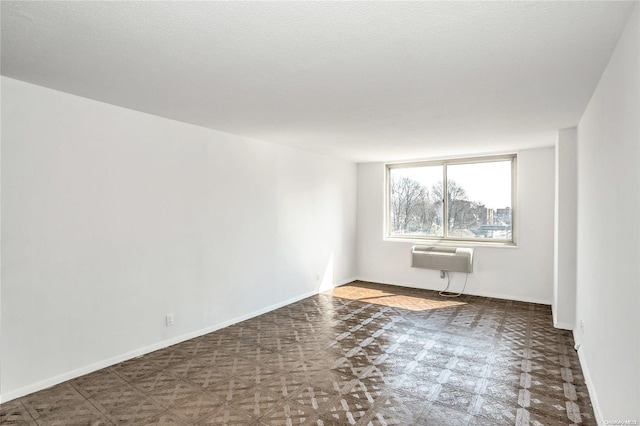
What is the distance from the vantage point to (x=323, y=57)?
84.2 inches

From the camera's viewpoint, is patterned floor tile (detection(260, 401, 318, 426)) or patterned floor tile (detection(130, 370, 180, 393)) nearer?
patterned floor tile (detection(260, 401, 318, 426))

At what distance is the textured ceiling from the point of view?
1.67m

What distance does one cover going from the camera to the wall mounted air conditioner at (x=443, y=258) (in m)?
5.73

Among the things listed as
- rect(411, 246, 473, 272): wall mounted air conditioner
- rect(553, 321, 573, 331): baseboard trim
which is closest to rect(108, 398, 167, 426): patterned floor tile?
rect(553, 321, 573, 331): baseboard trim

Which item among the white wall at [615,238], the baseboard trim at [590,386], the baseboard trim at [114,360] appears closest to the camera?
Answer: the white wall at [615,238]

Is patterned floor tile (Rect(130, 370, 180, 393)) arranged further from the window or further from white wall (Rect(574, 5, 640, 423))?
the window

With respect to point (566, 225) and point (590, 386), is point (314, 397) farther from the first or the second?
point (566, 225)

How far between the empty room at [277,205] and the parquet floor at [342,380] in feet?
0.08

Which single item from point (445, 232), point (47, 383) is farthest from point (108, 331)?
point (445, 232)

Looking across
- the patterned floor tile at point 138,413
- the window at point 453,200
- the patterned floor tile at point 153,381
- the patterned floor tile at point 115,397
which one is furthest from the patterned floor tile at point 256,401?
the window at point 453,200

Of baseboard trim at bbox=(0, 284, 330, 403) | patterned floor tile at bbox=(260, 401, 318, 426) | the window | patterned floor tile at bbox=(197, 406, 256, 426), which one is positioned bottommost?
patterned floor tile at bbox=(197, 406, 256, 426)

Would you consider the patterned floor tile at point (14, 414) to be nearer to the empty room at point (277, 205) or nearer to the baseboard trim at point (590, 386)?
the empty room at point (277, 205)

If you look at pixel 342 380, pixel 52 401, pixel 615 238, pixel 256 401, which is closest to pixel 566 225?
pixel 615 238

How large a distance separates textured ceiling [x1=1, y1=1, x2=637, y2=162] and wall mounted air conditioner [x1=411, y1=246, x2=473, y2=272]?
269cm
